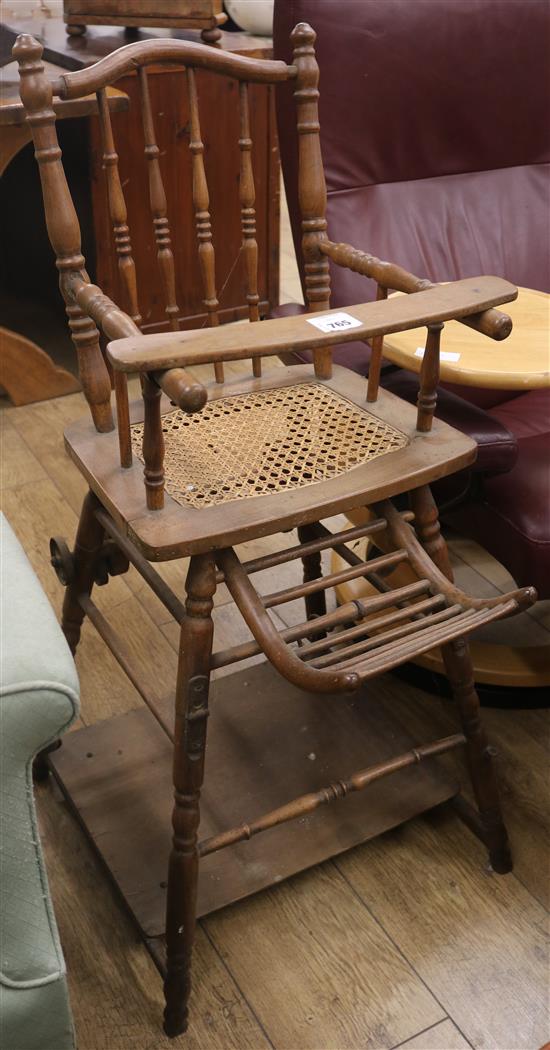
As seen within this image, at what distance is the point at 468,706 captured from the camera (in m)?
1.32

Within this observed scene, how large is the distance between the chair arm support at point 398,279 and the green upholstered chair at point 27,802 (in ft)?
1.91

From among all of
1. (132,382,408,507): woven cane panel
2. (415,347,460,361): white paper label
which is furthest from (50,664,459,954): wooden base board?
(415,347,460,361): white paper label

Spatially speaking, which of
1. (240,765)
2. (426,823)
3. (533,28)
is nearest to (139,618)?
(240,765)

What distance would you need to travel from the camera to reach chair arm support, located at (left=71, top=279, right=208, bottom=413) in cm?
94

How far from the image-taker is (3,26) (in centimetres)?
267

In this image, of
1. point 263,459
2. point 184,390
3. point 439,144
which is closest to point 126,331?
point 184,390

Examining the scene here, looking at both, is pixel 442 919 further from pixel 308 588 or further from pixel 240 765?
pixel 308 588

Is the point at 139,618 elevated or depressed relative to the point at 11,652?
depressed

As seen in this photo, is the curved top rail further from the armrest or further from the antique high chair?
the armrest

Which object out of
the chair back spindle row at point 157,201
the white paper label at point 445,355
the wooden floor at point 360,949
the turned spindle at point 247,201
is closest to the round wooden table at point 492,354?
the white paper label at point 445,355

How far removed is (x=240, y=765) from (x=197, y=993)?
32 cm

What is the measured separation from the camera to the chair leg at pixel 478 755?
4.28 ft

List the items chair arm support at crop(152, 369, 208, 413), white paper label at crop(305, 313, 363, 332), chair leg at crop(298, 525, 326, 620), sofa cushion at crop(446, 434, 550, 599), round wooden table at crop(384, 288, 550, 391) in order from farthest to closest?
1. chair leg at crop(298, 525, 326, 620)
2. sofa cushion at crop(446, 434, 550, 599)
3. round wooden table at crop(384, 288, 550, 391)
4. white paper label at crop(305, 313, 363, 332)
5. chair arm support at crop(152, 369, 208, 413)

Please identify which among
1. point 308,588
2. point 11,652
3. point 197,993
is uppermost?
point 11,652
